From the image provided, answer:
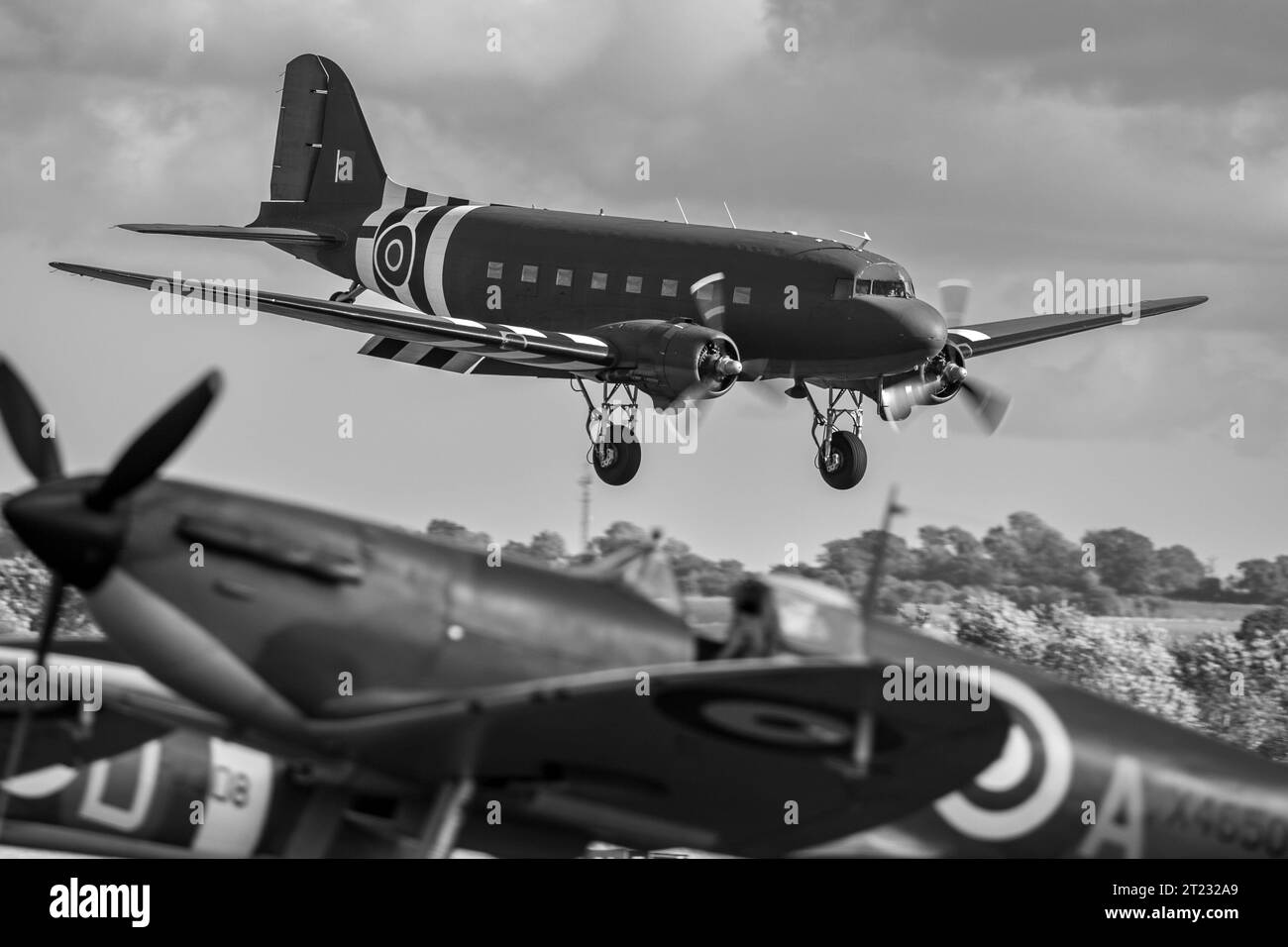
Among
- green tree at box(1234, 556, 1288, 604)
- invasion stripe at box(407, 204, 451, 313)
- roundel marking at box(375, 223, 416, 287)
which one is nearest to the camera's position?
invasion stripe at box(407, 204, 451, 313)

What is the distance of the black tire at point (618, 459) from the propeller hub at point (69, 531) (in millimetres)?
20473

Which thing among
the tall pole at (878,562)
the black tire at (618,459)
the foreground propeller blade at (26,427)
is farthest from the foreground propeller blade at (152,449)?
the black tire at (618,459)

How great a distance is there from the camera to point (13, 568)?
4825 cm

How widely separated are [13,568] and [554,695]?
4121cm

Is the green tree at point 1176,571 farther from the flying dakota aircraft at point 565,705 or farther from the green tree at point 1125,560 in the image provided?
the flying dakota aircraft at point 565,705

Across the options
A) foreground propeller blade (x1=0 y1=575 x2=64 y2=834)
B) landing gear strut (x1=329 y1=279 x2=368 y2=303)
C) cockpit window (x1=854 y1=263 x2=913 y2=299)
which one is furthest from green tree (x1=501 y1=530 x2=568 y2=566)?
foreground propeller blade (x1=0 y1=575 x2=64 y2=834)

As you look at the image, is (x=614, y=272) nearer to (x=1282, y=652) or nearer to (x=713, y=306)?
(x=713, y=306)

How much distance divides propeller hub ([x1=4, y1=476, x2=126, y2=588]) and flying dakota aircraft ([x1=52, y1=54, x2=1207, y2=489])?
1454cm

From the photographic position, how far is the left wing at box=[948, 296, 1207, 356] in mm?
36156

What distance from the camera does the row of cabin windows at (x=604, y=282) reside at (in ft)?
101

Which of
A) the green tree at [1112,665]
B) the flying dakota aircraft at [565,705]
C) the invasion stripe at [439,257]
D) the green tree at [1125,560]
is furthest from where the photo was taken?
the green tree at [1125,560]

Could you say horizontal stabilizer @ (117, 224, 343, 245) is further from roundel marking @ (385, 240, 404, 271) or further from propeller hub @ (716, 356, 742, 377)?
propeller hub @ (716, 356, 742, 377)

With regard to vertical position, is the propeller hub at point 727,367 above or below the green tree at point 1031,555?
above
